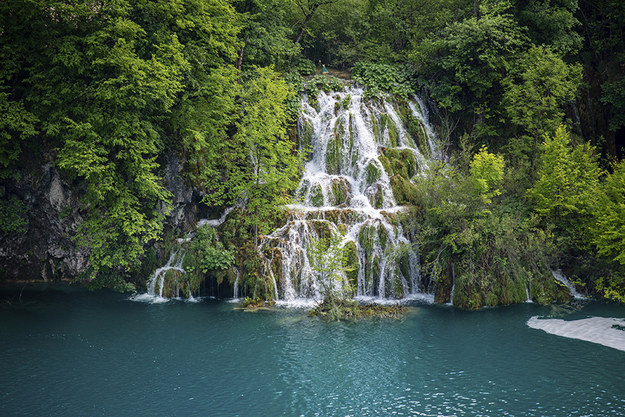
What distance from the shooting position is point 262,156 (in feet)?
76.0

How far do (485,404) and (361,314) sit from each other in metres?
7.60

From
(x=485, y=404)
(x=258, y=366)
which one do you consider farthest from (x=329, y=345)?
(x=485, y=404)

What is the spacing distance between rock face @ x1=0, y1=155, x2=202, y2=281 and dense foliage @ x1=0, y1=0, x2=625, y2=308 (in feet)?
1.69

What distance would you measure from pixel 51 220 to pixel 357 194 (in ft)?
52.7

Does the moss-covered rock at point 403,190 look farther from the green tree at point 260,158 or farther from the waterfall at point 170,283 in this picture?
the waterfall at point 170,283

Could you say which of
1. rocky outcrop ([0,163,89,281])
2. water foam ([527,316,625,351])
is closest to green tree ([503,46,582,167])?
water foam ([527,316,625,351])

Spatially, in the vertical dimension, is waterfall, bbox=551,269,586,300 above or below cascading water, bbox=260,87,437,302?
below

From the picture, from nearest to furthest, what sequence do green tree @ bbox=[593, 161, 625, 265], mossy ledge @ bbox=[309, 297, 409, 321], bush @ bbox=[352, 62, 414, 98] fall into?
green tree @ bbox=[593, 161, 625, 265] → mossy ledge @ bbox=[309, 297, 409, 321] → bush @ bbox=[352, 62, 414, 98]

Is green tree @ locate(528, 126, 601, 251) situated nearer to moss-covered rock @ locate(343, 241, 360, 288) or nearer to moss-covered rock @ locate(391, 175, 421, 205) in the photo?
moss-covered rock @ locate(391, 175, 421, 205)

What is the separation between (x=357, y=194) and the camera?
2548 cm

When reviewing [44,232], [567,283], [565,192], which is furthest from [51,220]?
[567,283]

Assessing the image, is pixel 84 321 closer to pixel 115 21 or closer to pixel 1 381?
pixel 1 381

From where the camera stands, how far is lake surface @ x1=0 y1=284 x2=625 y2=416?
12562 mm

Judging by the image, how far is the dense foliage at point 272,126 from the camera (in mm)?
18125
